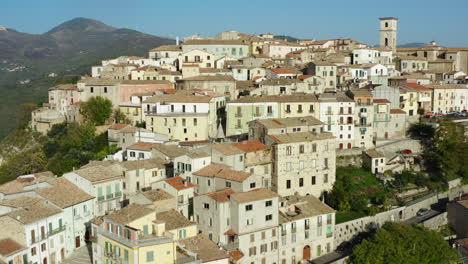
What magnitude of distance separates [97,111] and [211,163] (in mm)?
21132

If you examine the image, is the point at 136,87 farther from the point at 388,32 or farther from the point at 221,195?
the point at 388,32

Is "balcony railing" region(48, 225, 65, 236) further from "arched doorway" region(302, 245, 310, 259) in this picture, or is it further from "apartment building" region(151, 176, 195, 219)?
"arched doorway" region(302, 245, 310, 259)

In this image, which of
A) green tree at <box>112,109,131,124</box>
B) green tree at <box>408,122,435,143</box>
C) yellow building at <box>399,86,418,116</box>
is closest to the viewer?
green tree at <box>408,122,435,143</box>

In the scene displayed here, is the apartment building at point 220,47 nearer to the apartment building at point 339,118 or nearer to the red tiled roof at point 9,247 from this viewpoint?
the apartment building at point 339,118

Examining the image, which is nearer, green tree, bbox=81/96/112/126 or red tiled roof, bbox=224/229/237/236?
red tiled roof, bbox=224/229/237/236

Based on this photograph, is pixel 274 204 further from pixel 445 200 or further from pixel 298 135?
pixel 445 200

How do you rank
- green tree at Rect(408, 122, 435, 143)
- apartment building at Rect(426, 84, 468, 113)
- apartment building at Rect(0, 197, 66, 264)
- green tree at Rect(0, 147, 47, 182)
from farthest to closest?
apartment building at Rect(426, 84, 468, 113) → green tree at Rect(408, 122, 435, 143) → green tree at Rect(0, 147, 47, 182) → apartment building at Rect(0, 197, 66, 264)

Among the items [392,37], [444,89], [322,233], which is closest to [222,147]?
[322,233]

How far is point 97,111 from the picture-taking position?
176 ft

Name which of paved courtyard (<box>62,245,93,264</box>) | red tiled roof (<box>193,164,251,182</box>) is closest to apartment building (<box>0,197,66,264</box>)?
paved courtyard (<box>62,245,93,264</box>)

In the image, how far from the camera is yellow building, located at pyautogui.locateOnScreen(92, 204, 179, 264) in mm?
25516

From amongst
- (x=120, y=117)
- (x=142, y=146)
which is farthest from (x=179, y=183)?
(x=120, y=117)

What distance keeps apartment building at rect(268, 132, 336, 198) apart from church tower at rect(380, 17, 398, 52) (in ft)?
173

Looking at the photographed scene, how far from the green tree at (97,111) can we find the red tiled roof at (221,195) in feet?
81.3
